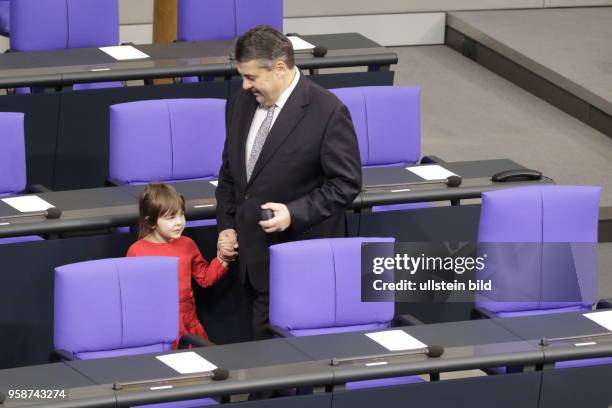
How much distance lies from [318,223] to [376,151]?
1.41m

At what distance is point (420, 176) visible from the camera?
6.29 meters

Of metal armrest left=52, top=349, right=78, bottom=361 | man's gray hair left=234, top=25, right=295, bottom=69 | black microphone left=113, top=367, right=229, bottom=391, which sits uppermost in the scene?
man's gray hair left=234, top=25, right=295, bottom=69

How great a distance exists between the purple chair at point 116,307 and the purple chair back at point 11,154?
119 cm

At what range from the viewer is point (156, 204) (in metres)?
5.52

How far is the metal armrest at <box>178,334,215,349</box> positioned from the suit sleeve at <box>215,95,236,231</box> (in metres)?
0.41

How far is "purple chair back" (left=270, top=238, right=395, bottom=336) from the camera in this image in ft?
17.3

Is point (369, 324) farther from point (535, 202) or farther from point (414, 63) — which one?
point (414, 63)

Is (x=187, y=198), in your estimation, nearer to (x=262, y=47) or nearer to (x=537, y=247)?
(x=262, y=47)

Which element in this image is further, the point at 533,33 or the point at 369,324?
the point at 533,33

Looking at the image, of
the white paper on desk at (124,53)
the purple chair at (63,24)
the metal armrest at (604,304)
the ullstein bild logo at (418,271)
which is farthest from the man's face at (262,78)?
the purple chair at (63,24)

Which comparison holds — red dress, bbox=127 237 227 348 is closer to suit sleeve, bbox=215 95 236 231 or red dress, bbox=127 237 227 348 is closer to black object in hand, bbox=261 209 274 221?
suit sleeve, bbox=215 95 236 231

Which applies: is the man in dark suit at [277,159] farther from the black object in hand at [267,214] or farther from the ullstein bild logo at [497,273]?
the ullstein bild logo at [497,273]

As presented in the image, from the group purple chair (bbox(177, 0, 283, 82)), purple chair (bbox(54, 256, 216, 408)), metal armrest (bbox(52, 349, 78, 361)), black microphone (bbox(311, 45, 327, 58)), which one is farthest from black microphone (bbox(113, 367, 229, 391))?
purple chair (bbox(177, 0, 283, 82))

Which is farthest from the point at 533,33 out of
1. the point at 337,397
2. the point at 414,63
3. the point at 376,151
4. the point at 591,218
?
the point at 337,397
